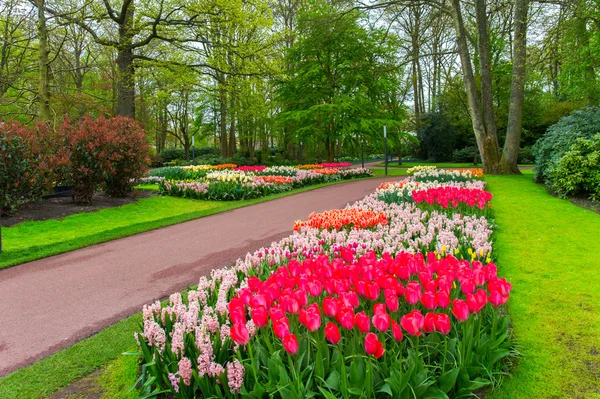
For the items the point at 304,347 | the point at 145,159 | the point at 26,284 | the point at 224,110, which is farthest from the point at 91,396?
the point at 224,110

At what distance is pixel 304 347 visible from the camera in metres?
2.18

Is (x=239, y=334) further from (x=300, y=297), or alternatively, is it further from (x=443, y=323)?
(x=443, y=323)

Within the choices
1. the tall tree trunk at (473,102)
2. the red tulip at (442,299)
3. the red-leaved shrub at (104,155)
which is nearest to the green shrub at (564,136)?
the tall tree trunk at (473,102)

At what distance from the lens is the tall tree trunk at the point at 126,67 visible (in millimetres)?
17328

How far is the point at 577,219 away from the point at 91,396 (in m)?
Result: 8.03

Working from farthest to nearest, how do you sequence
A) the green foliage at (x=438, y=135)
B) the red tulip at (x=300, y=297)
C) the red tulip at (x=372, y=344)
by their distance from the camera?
the green foliage at (x=438, y=135) < the red tulip at (x=300, y=297) < the red tulip at (x=372, y=344)

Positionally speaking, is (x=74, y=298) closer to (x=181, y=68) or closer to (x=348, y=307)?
(x=348, y=307)

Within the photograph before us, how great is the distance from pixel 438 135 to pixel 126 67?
24324mm

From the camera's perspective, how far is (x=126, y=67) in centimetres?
1792

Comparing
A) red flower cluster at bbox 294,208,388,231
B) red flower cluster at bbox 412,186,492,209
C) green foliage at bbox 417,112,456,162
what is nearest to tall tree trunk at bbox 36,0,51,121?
red flower cluster at bbox 294,208,388,231

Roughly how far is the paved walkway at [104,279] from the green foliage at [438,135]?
2751 cm

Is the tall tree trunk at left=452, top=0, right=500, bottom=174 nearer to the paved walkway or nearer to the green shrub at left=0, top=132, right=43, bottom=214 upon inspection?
the paved walkway

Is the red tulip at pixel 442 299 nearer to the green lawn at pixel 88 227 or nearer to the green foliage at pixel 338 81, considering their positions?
the green lawn at pixel 88 227

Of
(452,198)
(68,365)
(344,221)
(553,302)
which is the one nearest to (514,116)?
(452,198)
